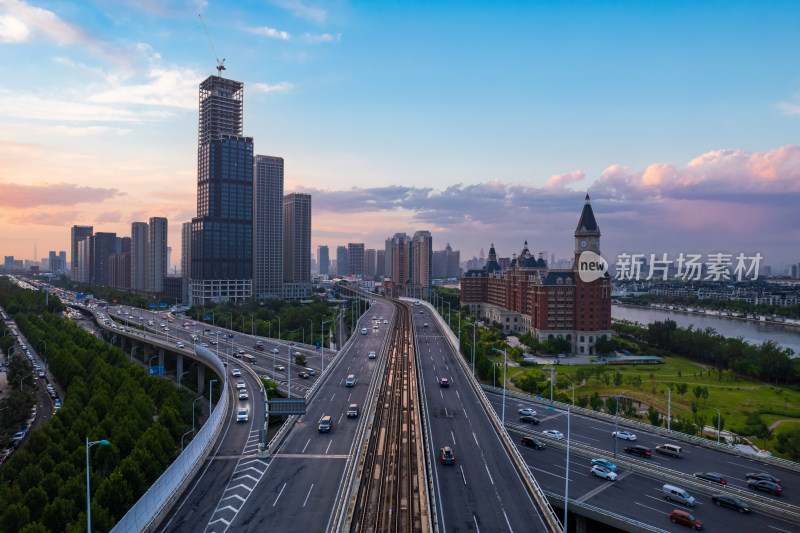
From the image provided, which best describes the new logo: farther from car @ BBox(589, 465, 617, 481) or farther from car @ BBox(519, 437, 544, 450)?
car @ BBox(589, 465, 617, 481)

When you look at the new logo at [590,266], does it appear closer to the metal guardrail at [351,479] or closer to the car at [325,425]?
the metal guardrail at [351,479]

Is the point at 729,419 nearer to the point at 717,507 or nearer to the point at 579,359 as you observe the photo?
the point at 717,507

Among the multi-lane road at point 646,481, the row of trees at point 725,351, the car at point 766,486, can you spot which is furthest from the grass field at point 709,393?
the car at point 766,486

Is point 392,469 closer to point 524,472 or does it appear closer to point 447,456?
point 447,456

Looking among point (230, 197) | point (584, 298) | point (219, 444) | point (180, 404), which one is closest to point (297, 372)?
point (180, 404)

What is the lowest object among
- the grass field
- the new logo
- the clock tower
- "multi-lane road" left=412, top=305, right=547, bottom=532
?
the grass field

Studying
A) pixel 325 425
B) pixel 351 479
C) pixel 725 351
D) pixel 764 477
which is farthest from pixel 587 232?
pixel 351 479

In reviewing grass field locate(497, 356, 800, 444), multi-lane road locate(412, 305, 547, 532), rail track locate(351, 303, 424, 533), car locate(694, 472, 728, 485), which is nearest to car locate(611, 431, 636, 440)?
car locate(694, 472, 728, 485)
